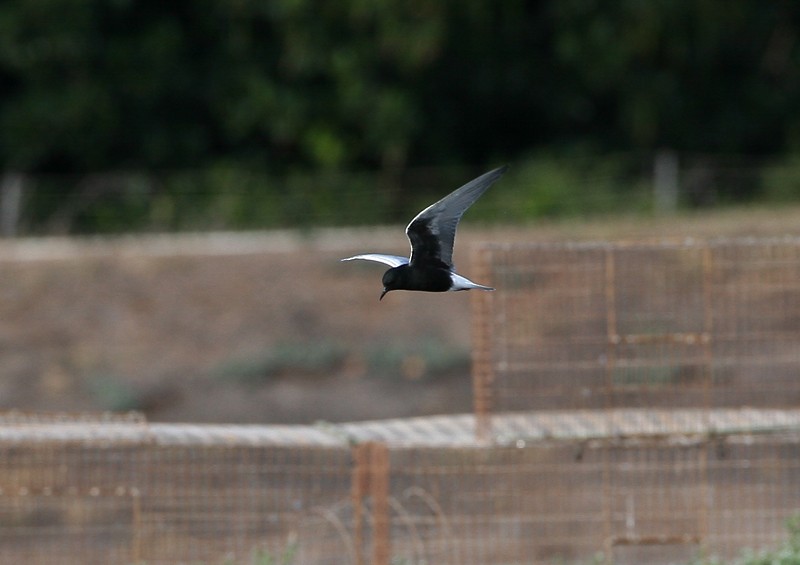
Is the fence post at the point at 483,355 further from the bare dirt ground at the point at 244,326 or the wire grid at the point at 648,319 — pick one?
the bare dirt ground at the point at 244,326

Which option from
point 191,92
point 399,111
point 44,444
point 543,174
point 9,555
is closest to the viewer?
point 44,444

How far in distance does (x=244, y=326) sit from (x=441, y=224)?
372 inches

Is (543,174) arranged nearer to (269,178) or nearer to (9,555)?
(269,178)

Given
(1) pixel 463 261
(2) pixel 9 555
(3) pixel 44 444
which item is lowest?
(2) pixel 9 555

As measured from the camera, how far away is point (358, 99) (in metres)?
21.5

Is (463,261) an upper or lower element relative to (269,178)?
lower

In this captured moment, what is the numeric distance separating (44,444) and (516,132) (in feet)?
58.2

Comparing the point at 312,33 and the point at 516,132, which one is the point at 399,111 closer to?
the point at 312,33

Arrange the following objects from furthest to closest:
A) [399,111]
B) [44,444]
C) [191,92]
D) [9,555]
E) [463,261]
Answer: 1. [191,92]
2. [399,111]
3. [463,261]
4. [9,555]
5. [44,444]

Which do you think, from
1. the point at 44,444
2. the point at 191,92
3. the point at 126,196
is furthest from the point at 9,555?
the point at 191,92

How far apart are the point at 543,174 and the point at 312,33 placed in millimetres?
4248

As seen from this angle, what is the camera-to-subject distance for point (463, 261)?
16.4 m

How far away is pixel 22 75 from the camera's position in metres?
22.4

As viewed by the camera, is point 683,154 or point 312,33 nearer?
point 312,33
